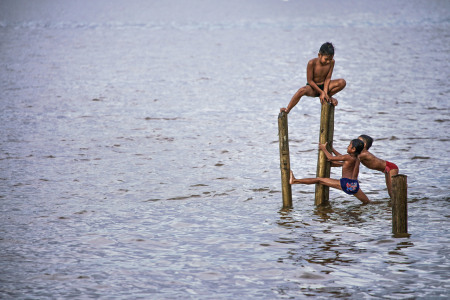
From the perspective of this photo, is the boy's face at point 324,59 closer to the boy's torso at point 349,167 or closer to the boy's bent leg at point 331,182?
the boy's torso at point 349,167

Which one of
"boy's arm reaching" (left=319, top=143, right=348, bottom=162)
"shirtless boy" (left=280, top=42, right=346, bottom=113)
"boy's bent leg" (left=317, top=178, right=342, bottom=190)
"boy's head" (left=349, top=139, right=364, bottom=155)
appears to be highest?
"shirtless boy" (left=280, top=42, right=346, bottom=113)

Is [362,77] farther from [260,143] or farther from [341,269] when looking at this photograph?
[341,269]

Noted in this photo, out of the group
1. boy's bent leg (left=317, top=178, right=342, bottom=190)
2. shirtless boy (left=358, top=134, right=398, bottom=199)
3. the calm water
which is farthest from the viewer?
boy's bent leg (left=317, top=178, right=342, bottom=190)

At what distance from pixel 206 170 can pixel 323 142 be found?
234 inches

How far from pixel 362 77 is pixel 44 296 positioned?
85.4 ft

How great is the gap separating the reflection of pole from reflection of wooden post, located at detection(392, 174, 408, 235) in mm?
1731

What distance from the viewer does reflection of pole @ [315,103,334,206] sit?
1216 centimetres

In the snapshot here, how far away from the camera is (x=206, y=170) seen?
1783cm

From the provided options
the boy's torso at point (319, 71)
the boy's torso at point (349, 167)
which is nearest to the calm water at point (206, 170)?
the boy's torso at point (349, 167)

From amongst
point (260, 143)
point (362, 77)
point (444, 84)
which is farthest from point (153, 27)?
point (260, 143)

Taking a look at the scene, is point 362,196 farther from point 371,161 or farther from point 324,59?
point 324,59

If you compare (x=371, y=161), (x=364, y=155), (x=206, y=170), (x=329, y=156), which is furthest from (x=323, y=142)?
(x=206, y=170)

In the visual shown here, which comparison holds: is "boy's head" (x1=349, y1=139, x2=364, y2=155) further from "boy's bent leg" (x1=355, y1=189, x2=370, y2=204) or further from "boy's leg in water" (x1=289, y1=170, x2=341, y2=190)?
"boy's bent leg" (x1=355, y1=189, x2=370, y2=204)

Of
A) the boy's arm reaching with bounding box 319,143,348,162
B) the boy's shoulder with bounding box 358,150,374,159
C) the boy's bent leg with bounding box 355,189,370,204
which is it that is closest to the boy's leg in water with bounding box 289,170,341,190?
the boy's arm reaching with bounding box 319,143,348,162
